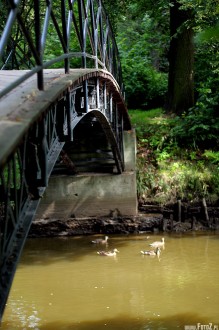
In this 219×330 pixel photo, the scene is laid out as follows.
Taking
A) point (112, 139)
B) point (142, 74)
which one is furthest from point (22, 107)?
point (142, 74)

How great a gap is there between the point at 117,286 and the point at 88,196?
191 inches

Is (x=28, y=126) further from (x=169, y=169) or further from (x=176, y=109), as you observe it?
(x=176, y=109)

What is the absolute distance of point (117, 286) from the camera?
10930 mm

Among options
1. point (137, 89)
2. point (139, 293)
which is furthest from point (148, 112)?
point (139, 293)

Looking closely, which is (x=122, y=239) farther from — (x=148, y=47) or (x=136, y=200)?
(x=148, y=47)

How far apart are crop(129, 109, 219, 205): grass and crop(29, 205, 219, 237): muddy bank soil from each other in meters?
0.36

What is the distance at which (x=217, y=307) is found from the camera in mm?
9391

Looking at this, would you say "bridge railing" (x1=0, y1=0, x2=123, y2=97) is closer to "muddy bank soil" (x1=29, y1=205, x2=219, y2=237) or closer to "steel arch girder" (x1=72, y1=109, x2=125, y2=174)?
"steel arch girder" (x1=72, y1=109, x2=125, y2=174)

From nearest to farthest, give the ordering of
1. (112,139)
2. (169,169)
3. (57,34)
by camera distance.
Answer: (57,34)
(112,139)
(169,169)

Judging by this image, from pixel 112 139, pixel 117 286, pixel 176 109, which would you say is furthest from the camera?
pixel 176 109

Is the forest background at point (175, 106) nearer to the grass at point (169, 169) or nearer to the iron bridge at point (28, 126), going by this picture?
the grass at point (169, 169)

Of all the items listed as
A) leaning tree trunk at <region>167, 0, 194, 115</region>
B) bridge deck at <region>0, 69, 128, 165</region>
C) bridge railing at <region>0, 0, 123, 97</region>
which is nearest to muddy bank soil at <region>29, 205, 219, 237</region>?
bridge railing at <region>0, 0, 123, 97</region>

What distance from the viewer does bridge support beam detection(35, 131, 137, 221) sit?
15.3 metres

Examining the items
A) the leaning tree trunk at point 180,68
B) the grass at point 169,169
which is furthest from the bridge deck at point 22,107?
the leaning tree trunk at point 180,68
